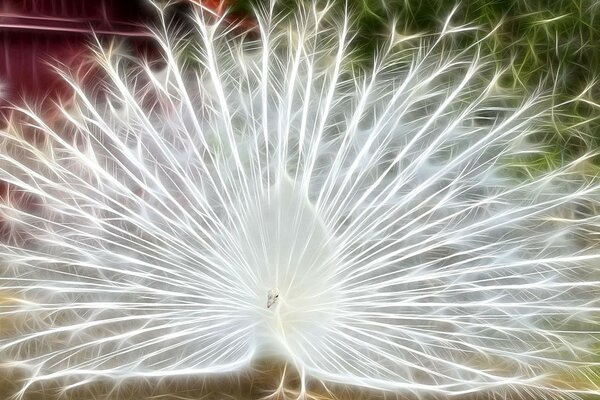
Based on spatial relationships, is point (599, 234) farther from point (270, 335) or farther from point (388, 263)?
point (270, 335)

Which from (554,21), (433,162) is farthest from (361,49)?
(433,162)

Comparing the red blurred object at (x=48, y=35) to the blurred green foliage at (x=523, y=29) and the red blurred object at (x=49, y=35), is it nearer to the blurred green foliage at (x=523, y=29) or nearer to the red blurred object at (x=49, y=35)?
the red blurred object at (x=49, y=35)

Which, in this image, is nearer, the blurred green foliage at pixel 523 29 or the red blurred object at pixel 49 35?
the blurred green foliage at pixel 523 29

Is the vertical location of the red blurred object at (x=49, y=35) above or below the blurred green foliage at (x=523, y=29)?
above

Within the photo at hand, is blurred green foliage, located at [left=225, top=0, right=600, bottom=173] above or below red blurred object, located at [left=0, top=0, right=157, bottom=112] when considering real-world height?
below

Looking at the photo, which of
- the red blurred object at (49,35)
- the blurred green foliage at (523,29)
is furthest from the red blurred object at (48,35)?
the blurred green foliage at (523,29)

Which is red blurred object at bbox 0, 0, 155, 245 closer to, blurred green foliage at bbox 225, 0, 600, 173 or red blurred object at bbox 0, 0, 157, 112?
red blurred object at bbox 0, 0, 157, 112

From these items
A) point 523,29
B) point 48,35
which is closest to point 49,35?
point 48,35

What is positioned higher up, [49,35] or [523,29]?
[49,35]

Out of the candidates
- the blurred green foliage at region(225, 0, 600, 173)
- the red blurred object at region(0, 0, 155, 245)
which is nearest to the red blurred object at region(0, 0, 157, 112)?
the red blurred object at region(0, 0, 155, 245)

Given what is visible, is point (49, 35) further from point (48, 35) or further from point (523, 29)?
point (523, 29)

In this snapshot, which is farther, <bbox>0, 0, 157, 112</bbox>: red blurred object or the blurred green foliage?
<bbox>0, 0, 157, 112</bbox>: red blurred object
